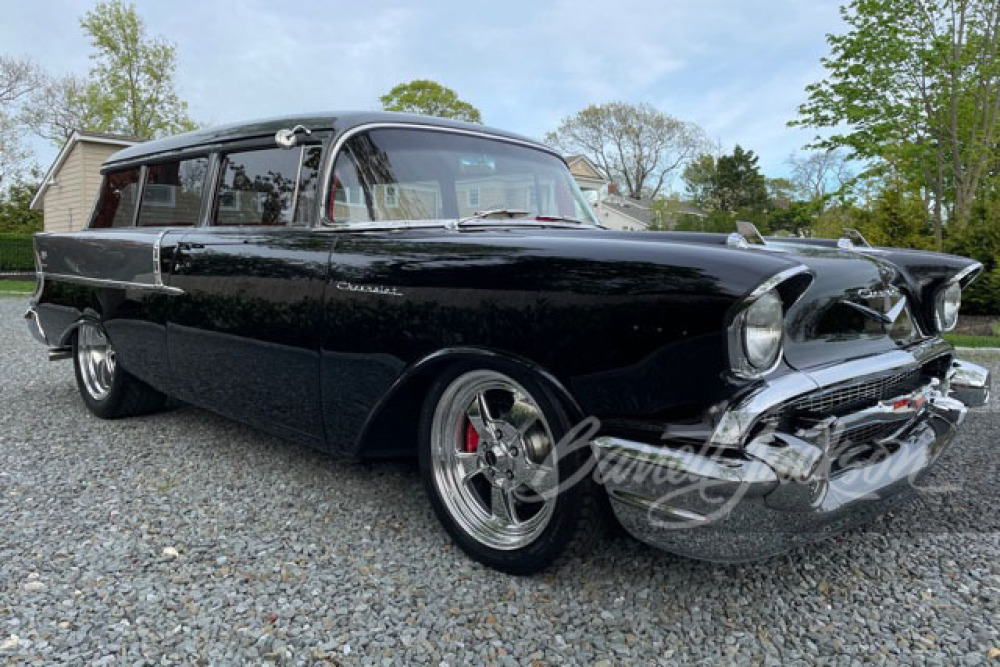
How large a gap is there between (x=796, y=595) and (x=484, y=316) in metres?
1.30

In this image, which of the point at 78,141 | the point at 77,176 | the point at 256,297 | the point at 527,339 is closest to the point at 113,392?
the point at 256,297

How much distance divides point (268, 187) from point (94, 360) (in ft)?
7.03

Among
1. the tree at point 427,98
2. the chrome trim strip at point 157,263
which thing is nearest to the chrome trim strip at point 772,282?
the chrome trim strip at point 157,263

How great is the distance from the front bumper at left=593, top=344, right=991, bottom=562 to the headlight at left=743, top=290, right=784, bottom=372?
7 centimetres

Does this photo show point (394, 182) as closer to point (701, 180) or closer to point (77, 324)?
point (77, 324)

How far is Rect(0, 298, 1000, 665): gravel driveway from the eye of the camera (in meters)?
1.82

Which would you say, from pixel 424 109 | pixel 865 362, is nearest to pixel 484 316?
pixel 865 362

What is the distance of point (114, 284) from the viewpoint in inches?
146

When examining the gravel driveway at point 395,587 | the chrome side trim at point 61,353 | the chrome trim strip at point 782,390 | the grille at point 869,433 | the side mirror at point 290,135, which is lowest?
the gravel driveway at point 395,587

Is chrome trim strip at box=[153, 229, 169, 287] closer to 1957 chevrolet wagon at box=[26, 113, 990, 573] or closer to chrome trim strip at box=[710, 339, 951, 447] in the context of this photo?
1957 chevrolet wagon at box=[26, 113, 990, 573]

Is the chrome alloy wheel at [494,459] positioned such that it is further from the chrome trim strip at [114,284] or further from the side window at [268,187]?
the chrome trim strip at [114,284]

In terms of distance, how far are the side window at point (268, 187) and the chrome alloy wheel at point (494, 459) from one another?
108 cm

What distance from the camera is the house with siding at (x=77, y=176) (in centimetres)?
1839

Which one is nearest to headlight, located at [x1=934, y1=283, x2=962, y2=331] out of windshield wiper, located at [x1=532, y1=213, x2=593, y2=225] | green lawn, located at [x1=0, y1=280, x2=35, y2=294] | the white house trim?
windshield wiper, located at [x1=532, y1=213, x2=593, y2=225]
